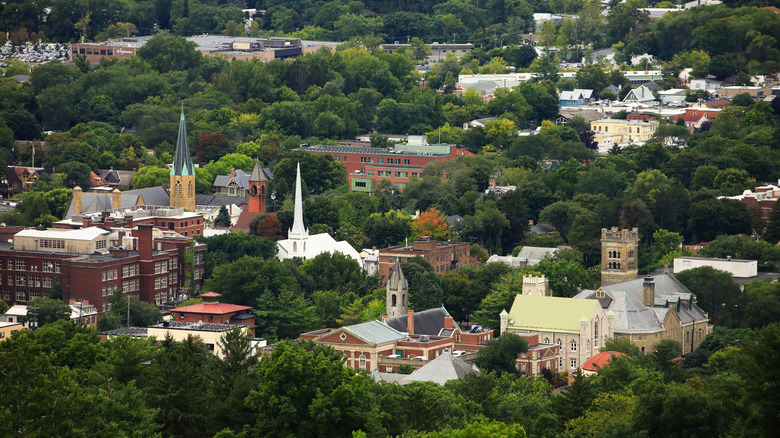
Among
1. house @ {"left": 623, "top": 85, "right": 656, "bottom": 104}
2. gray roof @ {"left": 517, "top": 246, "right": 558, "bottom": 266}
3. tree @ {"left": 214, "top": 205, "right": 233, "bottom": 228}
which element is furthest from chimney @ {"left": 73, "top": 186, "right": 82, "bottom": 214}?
house @ {"left": 623, "top": 85, "right": 656, "bottom": 104}

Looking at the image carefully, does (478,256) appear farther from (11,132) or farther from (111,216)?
(11,132)

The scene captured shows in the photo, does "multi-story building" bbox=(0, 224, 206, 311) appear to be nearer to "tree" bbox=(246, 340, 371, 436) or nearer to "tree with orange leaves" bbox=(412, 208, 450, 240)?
"tree with orange leaves" bbox=(412, 208, 450, 240)

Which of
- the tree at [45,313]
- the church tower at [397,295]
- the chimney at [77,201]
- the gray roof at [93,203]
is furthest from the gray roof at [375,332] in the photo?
the gray roof at [93,203]

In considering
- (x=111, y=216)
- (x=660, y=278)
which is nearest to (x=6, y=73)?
(x=111, y=216)

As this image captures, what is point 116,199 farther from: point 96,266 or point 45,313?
point 45,313

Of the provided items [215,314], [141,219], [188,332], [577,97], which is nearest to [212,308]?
[215,314]
